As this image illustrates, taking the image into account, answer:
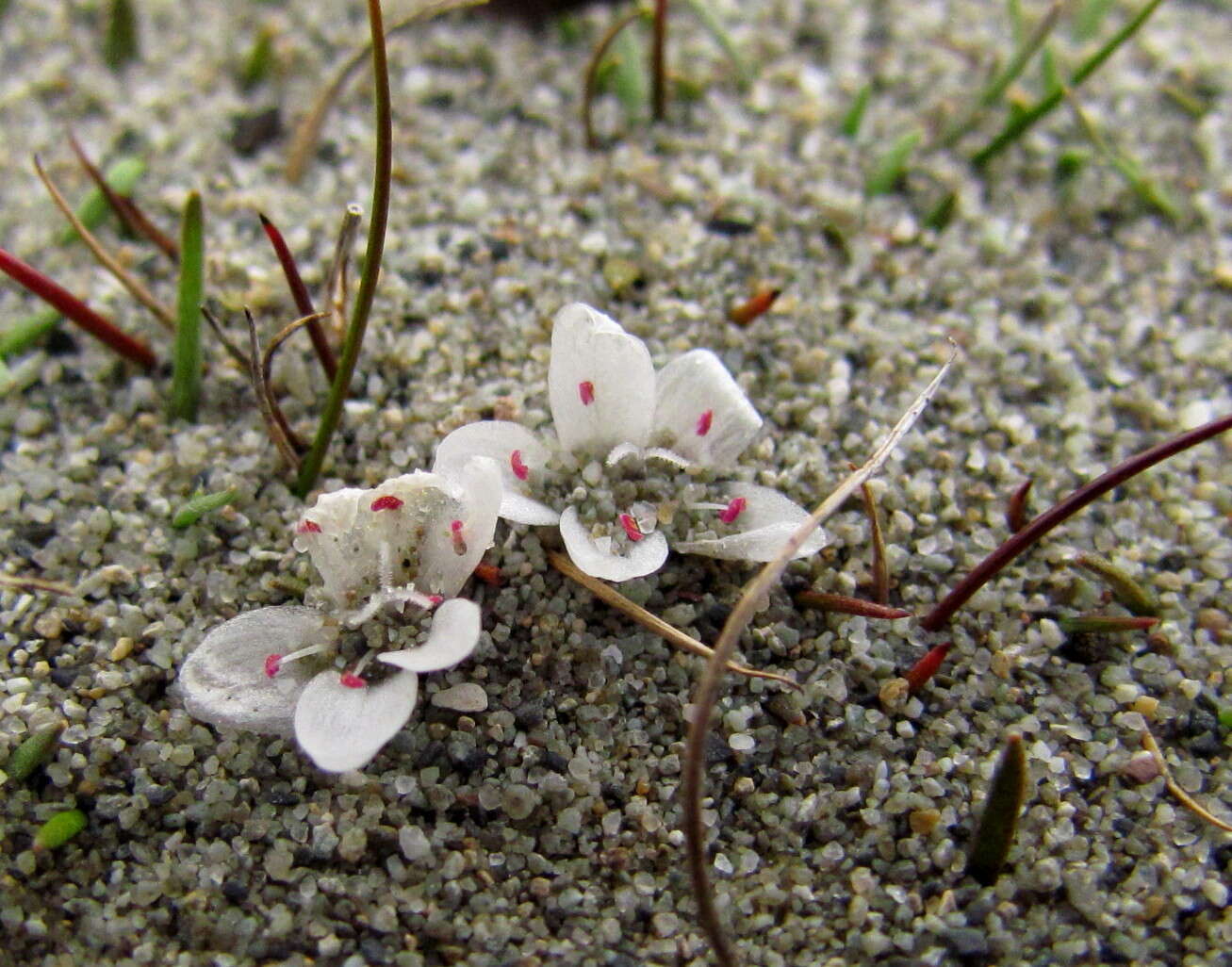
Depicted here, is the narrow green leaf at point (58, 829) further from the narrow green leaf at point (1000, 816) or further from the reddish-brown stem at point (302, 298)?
the narrow green leaf at point (1000, 816)

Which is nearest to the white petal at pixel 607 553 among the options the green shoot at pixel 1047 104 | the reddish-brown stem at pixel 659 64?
the reddish-brown stem at pixel 659 64

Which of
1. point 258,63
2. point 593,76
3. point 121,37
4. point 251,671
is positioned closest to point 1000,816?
point 251,671

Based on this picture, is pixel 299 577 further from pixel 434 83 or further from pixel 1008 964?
pixel 434 83

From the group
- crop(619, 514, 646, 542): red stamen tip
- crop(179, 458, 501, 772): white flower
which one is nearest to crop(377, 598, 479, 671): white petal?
crop(179, 458, 501, 772): white flower

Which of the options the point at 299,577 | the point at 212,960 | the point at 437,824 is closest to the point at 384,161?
the point at 299,577

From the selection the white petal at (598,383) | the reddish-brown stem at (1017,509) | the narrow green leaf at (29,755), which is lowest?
the narrow green leaf at (29,755)

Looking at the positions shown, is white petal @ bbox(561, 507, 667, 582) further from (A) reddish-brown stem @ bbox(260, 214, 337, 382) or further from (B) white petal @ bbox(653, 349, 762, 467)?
(A) reddish-brown stem @ bbox(260, 214, 337, 382)
